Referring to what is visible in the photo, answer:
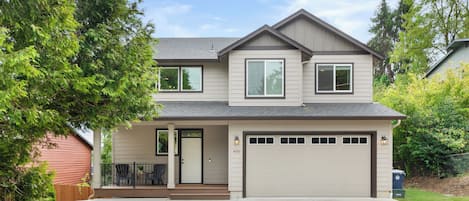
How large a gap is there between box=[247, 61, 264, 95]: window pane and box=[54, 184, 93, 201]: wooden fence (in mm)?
6442

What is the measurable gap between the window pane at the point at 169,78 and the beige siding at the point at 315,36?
4.36 m

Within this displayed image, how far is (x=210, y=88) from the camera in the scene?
15047mm

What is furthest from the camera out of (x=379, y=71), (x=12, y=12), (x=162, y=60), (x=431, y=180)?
(x=379, y=71)

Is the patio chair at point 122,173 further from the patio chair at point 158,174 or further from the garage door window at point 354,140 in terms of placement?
the garage door window at point 354,140

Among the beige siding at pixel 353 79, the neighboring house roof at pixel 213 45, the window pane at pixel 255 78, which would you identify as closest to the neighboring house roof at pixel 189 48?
the neighboring house roof at pixel 213 45

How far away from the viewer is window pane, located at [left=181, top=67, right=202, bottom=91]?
15.1m

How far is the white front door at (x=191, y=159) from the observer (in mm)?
14757

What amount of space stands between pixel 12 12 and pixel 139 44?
362 cm

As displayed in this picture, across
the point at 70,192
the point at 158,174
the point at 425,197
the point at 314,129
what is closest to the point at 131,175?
the point at 158,174

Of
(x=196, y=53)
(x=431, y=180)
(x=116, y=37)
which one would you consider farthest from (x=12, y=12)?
(x=431, y=180)

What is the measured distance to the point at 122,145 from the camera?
49.7 ft

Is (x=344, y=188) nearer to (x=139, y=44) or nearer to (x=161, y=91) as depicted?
(x=161, y=91)

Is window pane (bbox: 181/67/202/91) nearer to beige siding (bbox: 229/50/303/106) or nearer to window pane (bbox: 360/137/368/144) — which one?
beige siding (bbox: 229/50/303/106)

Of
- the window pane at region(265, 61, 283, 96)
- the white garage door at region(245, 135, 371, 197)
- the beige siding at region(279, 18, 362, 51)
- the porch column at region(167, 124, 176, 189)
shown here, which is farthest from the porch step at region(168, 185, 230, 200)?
the beige siding at region(279, 18, 362, 51)
